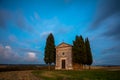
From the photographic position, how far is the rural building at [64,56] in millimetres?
38000

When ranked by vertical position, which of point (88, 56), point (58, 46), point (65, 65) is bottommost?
point (65, 65)

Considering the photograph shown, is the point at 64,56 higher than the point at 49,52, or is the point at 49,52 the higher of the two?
the point at 49,52

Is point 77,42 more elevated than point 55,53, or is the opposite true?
point 77,42

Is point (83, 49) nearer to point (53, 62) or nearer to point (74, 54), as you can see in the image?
point (74, 54)

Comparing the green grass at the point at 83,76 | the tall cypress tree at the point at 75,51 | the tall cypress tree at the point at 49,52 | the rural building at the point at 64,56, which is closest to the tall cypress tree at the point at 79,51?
the tall cypress tree at the point at 75,51

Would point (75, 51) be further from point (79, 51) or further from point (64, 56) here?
point (64, 56)

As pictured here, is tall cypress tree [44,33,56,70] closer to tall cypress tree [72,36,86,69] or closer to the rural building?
the rural building

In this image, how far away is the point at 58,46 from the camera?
132 ft

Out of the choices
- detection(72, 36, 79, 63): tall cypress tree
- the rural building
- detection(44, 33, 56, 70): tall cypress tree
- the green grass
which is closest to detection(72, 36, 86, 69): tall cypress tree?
detection(72, 36, 79, 63): tall cypress tree

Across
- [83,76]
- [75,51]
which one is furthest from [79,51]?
[83,76]

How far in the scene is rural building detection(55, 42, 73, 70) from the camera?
38.0 meters

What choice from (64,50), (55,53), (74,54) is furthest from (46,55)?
(74,54)

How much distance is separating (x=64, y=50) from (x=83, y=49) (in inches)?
211

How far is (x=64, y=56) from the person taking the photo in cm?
3888
